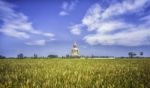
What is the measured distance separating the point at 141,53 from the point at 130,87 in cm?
17932

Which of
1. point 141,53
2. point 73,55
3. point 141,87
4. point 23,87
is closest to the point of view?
point 23,87

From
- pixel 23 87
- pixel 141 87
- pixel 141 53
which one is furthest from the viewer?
pixel 141 53

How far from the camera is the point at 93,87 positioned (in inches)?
259

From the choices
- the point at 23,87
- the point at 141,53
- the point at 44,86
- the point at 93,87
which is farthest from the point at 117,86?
the point at 141,53

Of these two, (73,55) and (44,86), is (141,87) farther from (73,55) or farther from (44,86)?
(73,55)

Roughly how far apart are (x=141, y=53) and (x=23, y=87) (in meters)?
181

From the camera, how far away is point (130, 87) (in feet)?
22.7

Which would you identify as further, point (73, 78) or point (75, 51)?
point (75, 51)

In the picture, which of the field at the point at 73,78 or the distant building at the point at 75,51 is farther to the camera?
the distant building at the point at 75,51

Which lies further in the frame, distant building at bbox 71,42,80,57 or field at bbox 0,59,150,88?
distant building at bbox 71,42,80,57

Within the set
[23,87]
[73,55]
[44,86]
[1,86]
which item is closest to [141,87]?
[44,86]

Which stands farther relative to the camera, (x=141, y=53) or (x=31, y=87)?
(x=141, y=53)

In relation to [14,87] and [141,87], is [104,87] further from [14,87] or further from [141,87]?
[14,87]

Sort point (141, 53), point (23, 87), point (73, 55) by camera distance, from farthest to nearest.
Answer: point (141, 53) < point (73, 55) < point (23, 87)
